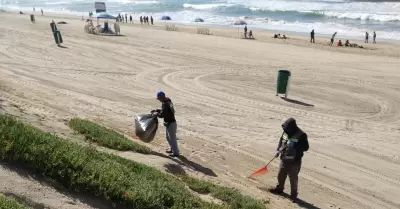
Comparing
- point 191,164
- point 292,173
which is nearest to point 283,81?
point 191,164

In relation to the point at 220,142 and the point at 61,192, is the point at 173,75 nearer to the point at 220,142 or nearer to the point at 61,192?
the point at 220,142

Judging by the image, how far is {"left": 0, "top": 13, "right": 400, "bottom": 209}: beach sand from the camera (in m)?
10.4

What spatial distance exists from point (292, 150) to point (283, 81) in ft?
31.1

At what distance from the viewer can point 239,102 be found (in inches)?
669

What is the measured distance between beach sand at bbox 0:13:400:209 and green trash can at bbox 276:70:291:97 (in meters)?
0.51

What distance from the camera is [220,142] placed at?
12.4 m

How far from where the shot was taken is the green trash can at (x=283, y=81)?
1773cm

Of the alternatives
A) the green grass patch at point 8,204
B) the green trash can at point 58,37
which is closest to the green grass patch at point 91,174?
the green grass patch at point 8,204

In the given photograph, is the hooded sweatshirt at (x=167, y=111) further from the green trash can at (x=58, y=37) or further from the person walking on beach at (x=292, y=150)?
the green trash can at (x=58, y=37)

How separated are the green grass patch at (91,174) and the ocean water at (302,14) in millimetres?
40909

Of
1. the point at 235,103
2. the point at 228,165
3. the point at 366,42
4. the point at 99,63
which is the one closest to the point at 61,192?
the point at 228,165

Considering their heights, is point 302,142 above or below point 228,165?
above

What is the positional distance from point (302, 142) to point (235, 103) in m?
8.34

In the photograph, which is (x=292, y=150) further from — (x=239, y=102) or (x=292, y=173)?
(x=239, y=102)
